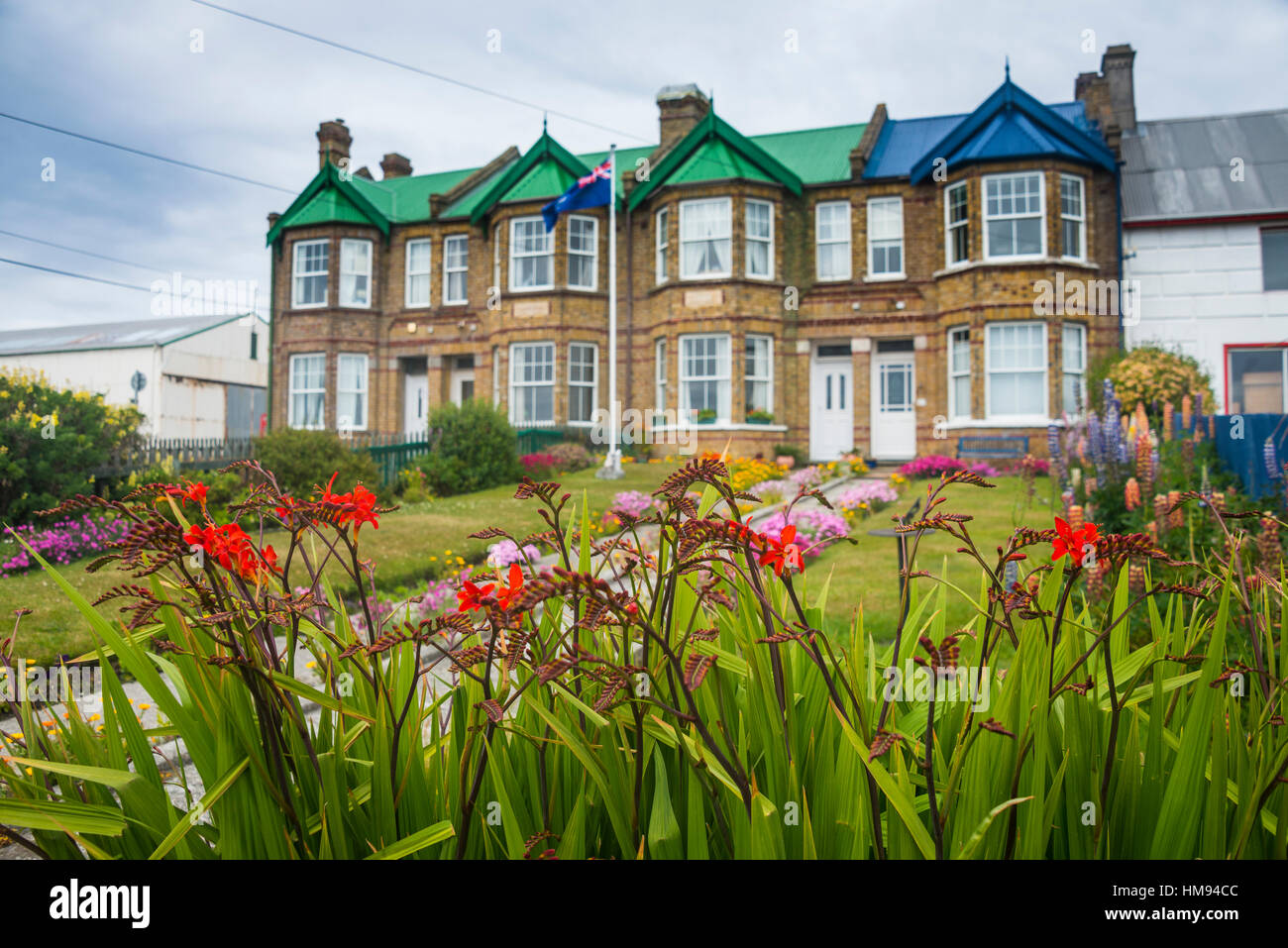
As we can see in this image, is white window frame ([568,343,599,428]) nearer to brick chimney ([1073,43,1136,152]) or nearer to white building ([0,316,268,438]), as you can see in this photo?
white building ([0,316,268,438])

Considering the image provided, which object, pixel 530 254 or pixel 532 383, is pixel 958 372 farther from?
pixel 530 254

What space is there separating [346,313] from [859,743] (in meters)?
23.2

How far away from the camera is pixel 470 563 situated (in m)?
6.83

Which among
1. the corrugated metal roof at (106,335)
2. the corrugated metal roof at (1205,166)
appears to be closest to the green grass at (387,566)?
the corrugated metal roof at (106,335)

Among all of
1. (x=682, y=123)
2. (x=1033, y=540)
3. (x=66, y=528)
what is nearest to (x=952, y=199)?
(x=682, y=123)

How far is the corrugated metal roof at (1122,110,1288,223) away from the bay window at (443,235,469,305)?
16081 mm

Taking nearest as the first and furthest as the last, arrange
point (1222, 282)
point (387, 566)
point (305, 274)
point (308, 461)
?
point (387, 566)
point (308, 461)
point (1222, 282)
point (305, 274)

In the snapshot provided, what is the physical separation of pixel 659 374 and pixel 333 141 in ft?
41.7

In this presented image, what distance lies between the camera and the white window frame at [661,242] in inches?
784

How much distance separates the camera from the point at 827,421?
2011 centimetres

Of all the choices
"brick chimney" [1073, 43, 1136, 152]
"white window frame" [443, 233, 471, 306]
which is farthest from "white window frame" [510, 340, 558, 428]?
"brick chimney" [1073, 43, 1136, 152]

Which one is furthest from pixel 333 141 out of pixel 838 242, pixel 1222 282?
pixel 1222 282

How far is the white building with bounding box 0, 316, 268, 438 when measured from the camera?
17547 mm

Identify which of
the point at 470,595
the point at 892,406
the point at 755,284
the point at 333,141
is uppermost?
the point at 333,141
